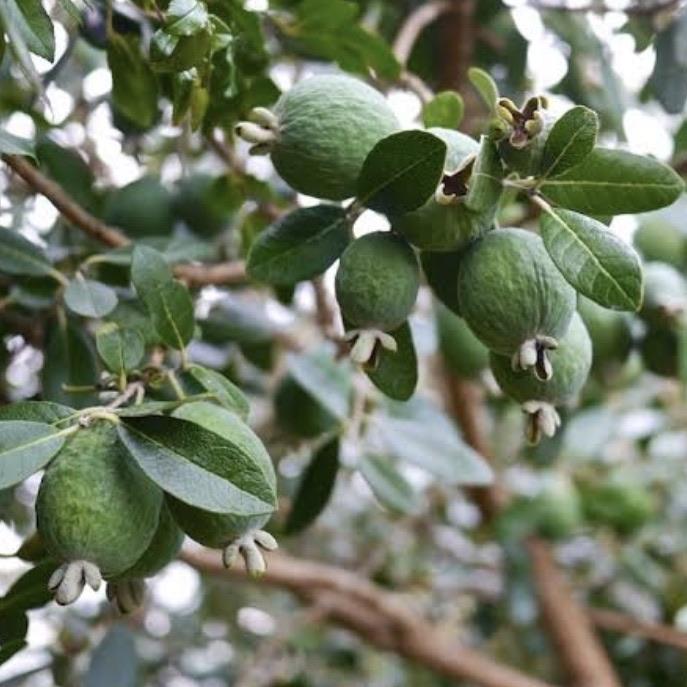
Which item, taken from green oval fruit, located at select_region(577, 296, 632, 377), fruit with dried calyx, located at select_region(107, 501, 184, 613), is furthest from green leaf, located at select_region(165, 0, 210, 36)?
green oval fruit, located at select_region(577, 296, 632, 377)

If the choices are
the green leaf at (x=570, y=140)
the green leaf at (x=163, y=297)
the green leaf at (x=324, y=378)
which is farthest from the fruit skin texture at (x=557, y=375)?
the green leaf at (x=324, y=378)

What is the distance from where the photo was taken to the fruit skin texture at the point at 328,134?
2.11 feet

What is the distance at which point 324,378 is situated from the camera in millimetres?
1116

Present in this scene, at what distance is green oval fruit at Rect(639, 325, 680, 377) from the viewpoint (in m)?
1.03

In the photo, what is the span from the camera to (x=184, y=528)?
0.60 metres

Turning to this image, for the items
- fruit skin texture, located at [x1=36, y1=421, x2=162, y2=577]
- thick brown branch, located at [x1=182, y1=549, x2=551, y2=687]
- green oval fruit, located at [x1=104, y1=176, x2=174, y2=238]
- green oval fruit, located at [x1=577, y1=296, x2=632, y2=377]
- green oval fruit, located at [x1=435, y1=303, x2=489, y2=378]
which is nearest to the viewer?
fruit skin texture, located at [x1=36, y1=421, x2=162, y2=577]

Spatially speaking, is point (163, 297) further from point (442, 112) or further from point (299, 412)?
point (299, 412)

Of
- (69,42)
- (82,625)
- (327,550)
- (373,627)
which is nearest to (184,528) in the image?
(69,42)

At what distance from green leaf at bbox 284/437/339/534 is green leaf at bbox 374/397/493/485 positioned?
116mm

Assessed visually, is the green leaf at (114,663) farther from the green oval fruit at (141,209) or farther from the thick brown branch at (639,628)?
the thick brown branch at (639,628)

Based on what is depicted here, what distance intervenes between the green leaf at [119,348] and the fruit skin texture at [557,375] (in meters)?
0.23

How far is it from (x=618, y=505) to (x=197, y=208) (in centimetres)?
84

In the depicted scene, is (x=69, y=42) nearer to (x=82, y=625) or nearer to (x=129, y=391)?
(x=129, y=391)

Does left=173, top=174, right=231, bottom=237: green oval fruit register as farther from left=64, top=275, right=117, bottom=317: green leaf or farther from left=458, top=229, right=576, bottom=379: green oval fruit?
left=458, top=229, right=576, bottom=379: green oval fruit
